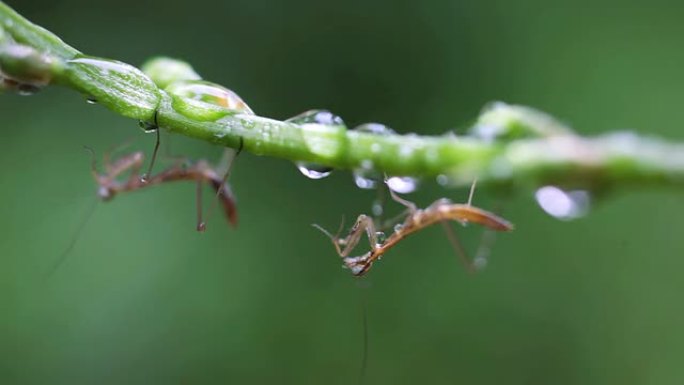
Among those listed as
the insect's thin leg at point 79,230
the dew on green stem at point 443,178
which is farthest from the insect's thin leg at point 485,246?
the dew on green stem at point 443,178

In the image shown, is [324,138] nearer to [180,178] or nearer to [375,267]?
[180,178]

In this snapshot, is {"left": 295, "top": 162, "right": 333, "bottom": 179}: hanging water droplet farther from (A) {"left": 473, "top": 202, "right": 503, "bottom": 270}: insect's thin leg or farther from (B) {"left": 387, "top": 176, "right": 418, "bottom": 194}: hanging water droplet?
(A) {"left": 473, "top": 202, "right": 503, "bottom": 270}: insect's thin leg

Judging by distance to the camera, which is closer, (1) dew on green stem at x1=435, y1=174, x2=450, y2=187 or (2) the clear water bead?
(1) dew on green stem at x1=435, y1=174, x2=450, y2=187

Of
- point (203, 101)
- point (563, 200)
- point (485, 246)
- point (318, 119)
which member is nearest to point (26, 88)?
point (203, 101)

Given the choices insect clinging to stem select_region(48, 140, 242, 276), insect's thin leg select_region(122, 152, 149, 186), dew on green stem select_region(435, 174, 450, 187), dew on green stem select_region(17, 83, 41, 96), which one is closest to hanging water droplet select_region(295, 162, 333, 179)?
dew on green stem select_region(435, 174, 450, 187)

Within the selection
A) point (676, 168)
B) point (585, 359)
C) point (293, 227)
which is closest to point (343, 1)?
point (293, 227)

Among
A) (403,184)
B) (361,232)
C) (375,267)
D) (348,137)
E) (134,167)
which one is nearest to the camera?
(348,137)
